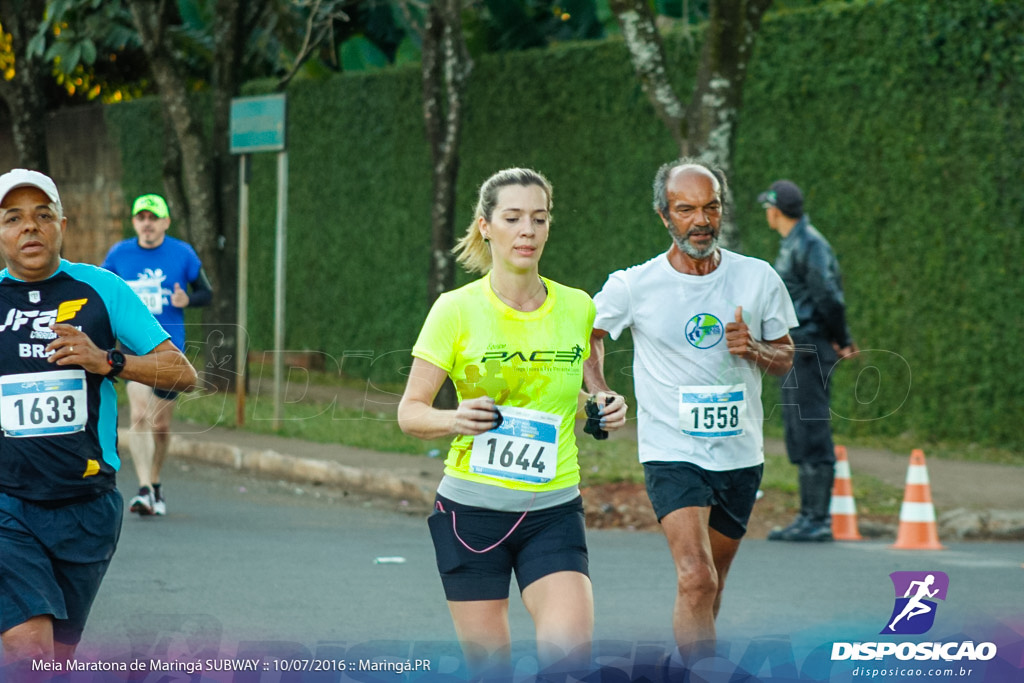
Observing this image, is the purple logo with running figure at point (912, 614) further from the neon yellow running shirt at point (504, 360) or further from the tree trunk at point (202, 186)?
the tree trunk at point (202, 186)

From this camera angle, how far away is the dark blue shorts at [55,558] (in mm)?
4605

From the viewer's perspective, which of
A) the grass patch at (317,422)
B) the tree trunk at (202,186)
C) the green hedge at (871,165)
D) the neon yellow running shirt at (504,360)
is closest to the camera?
the neon yellow running shirt at (504,360)

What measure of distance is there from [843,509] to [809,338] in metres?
1.19

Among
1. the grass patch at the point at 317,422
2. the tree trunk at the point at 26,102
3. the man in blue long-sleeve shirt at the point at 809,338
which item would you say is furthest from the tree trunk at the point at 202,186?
the man in blue long-sleeve shirt at the point at 809,338

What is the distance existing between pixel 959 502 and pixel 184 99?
10808mm

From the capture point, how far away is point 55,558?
476cm

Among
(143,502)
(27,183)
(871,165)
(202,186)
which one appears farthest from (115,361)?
(202,186)

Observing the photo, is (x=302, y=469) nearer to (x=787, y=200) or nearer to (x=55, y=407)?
(x=787, y=200)

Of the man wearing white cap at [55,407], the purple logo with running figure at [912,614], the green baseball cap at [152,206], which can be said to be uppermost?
the green baseball cap at [152,206]

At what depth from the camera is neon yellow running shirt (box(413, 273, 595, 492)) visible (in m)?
4.73

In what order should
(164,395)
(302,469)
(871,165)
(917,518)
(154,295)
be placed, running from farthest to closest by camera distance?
(871,165)
(302,469)
(154,295)
(164,395)
(917,518)

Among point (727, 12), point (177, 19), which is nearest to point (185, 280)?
point (727, 12)

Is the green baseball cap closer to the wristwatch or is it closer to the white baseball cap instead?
the white baseball cap

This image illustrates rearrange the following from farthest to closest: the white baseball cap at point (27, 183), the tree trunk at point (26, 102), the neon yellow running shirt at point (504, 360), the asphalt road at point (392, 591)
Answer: the tree trunk at point (26, 102), the asphalt road at point (392, 591), the white baseball cap at point (27, 183), the neon yellow running shirt at point (504, 360)
